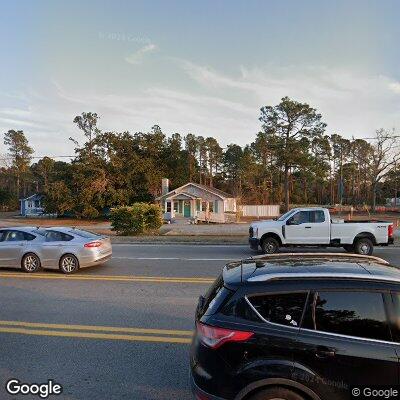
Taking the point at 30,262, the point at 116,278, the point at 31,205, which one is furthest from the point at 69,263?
the point at 31,205

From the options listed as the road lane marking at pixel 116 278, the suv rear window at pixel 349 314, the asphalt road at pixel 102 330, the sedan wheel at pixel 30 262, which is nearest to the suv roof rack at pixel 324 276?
the suv rear window at pixel 349 314

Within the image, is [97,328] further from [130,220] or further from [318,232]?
[130,220]

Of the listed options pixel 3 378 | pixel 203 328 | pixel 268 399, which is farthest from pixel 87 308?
pixel 268 399

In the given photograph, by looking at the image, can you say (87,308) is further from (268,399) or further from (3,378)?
(268,399)

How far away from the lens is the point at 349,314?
3344 millimetres

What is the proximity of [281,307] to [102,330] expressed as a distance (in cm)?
382

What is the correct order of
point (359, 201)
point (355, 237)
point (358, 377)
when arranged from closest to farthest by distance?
point (358, 377) → point (355, 237) → point (359, 201)

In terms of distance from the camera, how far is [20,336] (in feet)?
19.8

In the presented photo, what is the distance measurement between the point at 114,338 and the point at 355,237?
10975mm

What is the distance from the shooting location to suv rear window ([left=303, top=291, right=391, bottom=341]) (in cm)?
329

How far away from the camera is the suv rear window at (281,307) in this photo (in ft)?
11.1

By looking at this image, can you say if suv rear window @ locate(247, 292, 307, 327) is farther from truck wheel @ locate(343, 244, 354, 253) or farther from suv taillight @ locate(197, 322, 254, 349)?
truck wheel @ locate(343, 244, 354, 253)

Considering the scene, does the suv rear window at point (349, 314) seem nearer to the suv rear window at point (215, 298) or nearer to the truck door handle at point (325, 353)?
the truck door handle at point (325, 353)

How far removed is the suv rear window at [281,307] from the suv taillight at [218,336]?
23cm
